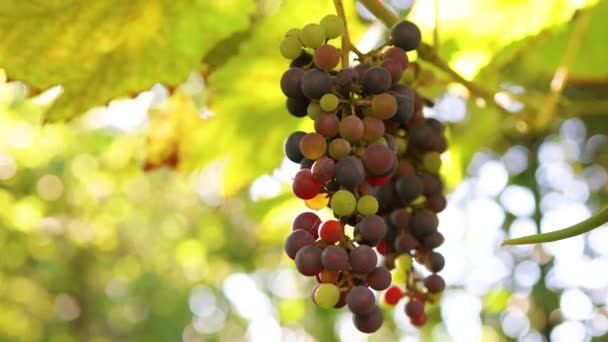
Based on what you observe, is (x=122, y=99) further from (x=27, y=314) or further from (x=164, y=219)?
(x=27, y=314)

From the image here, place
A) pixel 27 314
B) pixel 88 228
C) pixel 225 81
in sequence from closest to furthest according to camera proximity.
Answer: pixel 225 81, pixel 88 228, pixel 27 314

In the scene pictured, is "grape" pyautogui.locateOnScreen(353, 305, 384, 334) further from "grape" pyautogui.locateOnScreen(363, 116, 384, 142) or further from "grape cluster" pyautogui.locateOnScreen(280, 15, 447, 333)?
"grape" pyautogui.locateOnScreen(363, 116, 384, 142)

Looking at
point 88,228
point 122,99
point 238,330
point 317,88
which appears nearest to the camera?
point 317,88

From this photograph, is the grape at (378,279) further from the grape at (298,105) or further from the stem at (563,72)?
the stem at (563,72)

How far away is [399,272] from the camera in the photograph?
24.4 inches

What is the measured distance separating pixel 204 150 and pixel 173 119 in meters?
0.07

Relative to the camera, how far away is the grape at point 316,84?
1.57 feet

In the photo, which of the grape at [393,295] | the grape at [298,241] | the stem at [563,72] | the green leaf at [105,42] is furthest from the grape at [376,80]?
the stem at [563,72]

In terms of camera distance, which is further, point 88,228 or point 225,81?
point 88,228

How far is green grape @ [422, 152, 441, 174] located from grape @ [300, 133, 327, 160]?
0.19m

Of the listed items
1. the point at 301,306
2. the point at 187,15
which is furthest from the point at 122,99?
the point at 301,306

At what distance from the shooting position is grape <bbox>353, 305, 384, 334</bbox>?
46 centimetres

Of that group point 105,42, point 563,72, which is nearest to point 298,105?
point 105,42

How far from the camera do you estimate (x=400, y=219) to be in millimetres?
606
